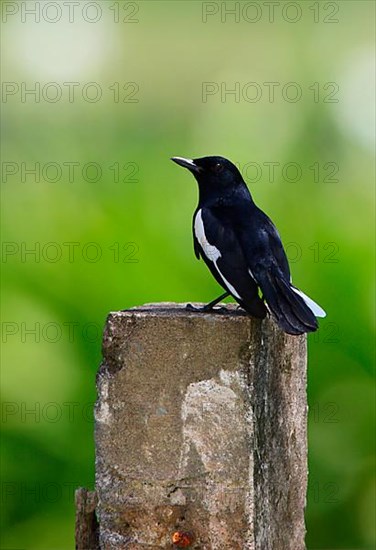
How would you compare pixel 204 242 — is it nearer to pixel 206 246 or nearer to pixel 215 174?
pixel 206 246

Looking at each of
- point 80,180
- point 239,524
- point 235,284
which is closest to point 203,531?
point 239,524

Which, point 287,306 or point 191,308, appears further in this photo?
point 191,308

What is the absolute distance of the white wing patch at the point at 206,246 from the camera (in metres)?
2.98

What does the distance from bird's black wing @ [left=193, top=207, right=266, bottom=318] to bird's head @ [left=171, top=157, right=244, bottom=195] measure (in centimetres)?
9

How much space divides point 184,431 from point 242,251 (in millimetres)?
492

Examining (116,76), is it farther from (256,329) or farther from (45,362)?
(256,329)

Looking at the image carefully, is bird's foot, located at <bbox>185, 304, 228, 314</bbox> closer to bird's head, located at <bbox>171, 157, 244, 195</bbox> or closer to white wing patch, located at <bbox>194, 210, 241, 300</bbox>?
white wing patch, located at <bbox>194, 210, 241, 300</bbox>

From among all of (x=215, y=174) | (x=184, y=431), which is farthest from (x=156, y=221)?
(x=184, y=431)

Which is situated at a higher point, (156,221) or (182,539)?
(156,221)

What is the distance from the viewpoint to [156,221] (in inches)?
200

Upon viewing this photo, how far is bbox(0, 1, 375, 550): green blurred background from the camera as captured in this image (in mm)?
5004

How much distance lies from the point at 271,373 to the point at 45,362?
2.23m

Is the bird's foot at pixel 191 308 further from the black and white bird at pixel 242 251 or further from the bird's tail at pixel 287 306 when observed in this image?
the bird's tail at pixel 287 306

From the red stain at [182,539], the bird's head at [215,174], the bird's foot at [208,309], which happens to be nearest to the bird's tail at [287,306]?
the bird's foot at [208,309]
